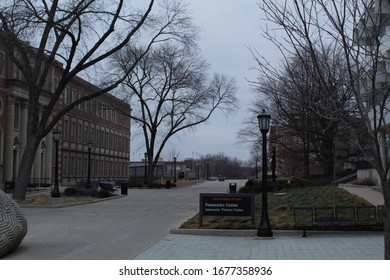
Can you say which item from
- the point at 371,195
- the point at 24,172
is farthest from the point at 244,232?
the point at 24,172

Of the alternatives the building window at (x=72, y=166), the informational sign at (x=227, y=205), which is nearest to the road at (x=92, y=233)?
the informational sign at (x=227, y=205)

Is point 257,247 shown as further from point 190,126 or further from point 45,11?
point 190,126

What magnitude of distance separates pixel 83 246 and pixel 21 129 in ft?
133

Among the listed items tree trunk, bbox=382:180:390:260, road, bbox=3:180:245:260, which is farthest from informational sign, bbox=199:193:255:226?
tree trunk, bbox=382:180:390:260

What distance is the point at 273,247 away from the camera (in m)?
11.4

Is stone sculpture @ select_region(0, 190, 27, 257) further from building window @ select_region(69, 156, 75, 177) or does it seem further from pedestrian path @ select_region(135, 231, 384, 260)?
building window @ select_region(69, 156, 75, 177)

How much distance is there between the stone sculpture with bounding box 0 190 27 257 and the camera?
→ 9.52 m

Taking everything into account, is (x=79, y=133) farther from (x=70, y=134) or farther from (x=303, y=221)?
(x=303, y=221)

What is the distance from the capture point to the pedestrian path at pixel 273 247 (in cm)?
992

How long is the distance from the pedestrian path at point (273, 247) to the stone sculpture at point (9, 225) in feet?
8.46

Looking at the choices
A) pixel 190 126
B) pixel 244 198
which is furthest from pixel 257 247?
pixel 190 126

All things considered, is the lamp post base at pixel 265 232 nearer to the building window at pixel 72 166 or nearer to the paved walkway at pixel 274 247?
the paved walkway at pixel 274 247

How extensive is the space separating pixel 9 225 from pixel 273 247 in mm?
5941

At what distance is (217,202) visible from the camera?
48.3 ft
